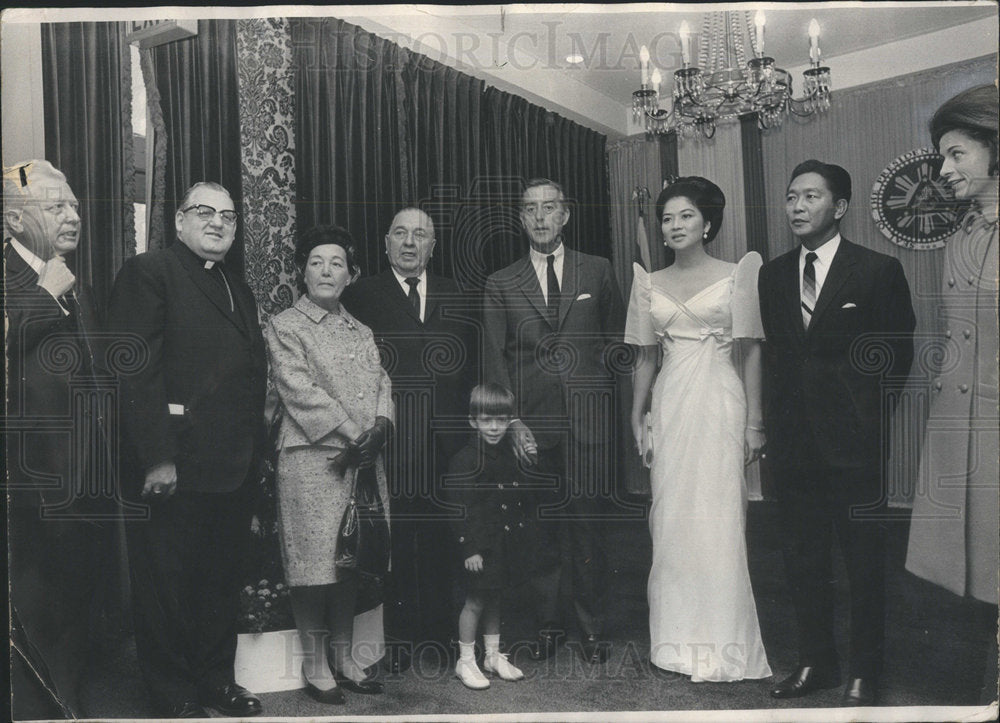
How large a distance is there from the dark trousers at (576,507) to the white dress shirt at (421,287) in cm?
66

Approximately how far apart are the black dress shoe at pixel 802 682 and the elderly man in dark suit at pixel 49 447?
2481 millimetres

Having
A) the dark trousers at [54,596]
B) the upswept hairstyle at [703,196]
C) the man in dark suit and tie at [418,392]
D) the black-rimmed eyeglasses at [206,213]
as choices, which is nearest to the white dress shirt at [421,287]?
the man in dark suit and tie at [418,392]

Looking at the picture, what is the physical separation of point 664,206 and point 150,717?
2.58m

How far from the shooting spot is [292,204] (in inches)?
124

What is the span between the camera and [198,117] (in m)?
3.14

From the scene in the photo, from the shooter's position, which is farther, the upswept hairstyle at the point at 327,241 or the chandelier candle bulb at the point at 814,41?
the upswept hairstyle at the point at 327,241

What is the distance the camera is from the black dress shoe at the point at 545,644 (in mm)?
3170

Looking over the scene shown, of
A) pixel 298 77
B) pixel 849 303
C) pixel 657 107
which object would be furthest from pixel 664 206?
pixel 298 77

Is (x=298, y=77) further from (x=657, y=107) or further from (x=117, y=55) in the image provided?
(x=657, y=107)

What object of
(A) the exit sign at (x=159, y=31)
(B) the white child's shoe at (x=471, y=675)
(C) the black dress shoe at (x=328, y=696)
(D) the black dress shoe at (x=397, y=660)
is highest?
(A) the exit sign at (x=159, y=31)

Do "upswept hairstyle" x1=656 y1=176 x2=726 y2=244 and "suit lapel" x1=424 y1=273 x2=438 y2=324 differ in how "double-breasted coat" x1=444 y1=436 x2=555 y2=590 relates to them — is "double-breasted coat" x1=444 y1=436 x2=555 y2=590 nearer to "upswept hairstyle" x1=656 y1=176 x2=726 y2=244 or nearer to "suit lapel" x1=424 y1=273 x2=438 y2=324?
"suit lapel" x1=424 y1=273 x2=438 y2=324

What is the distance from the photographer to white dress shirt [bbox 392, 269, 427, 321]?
3.15m

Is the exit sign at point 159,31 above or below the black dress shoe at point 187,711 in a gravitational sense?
above

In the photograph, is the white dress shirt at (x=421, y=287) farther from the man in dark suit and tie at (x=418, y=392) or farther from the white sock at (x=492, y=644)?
the white sock at (x=492, y=644)
